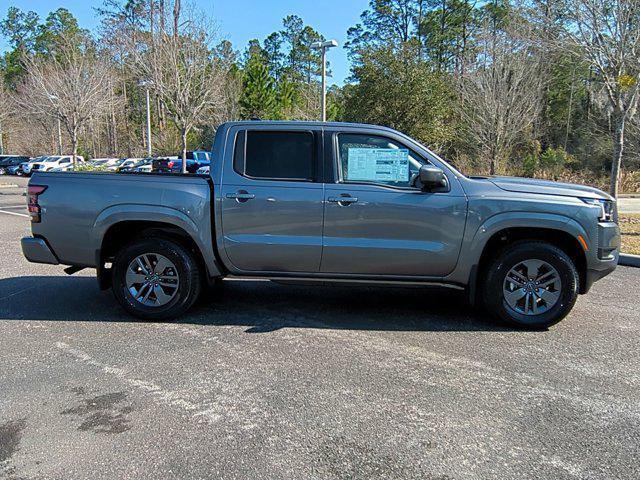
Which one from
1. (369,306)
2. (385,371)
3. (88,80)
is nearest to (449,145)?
(88,80)

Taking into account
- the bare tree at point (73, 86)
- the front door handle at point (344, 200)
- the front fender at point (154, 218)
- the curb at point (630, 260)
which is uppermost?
the bare tree at point (73, 86)

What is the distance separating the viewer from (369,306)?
560 centimetres

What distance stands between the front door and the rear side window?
29 cm

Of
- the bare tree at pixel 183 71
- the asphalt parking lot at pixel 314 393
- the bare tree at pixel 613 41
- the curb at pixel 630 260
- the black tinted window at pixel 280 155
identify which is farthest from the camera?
the bare tree at pixel 183 71

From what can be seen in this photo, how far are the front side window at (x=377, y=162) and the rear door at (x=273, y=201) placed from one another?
295 mm

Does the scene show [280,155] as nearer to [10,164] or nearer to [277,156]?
[277,156]

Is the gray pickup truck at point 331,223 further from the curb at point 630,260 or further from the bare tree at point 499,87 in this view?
the bare tree at point 499,87

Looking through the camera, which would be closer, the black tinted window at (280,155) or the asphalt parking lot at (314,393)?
the asphalt parking lot at (314,393)

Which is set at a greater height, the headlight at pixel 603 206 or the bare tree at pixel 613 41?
the bare tree at pixel 613 41

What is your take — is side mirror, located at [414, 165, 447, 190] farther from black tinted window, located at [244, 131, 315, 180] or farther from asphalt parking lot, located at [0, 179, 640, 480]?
asphalt parking lot, located at [0, 179, 640, 480]

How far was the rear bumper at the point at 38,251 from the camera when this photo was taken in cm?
496

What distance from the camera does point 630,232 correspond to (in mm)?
10469

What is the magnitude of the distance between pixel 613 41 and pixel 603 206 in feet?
23.5

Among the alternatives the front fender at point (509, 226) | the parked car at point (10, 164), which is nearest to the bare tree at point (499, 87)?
the front fender at point (509, 226)
